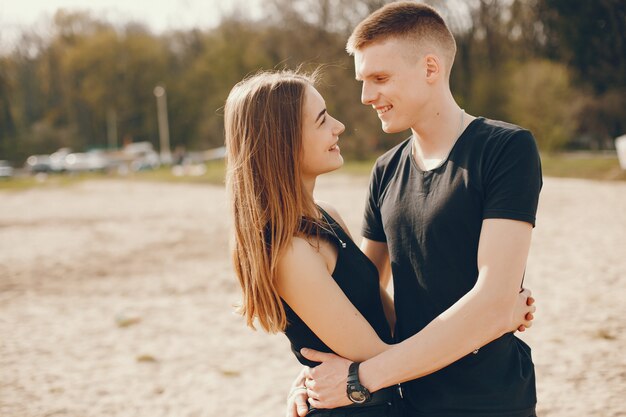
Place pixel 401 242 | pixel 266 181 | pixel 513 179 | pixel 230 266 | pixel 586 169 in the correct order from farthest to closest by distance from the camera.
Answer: pixel 586 169
pixel 230 266
pixel 401 242
pixel 266 181
pixel 513 179

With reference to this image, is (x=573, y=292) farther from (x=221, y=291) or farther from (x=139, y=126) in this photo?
(x=139, y=126)

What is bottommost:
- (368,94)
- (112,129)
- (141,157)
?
(141,157)

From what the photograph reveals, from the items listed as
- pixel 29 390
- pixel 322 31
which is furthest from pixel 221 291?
pixel 322 31

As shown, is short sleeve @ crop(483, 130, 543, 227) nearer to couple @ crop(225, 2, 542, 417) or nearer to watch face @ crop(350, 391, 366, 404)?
couple @ crop(225, 2, 542, 417)

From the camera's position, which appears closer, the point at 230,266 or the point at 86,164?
the point at 230,266

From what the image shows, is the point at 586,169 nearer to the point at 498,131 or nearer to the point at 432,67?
the point at 432,67

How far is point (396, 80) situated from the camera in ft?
7.25

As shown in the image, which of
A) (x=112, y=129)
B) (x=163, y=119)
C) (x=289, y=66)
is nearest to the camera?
(x=289, y=66)

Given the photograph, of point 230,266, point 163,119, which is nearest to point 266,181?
point 230,266

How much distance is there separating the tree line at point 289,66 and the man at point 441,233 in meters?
3.57

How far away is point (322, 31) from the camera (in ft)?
132

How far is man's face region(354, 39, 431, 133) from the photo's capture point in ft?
7.23

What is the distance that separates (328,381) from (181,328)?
5300 millimetres

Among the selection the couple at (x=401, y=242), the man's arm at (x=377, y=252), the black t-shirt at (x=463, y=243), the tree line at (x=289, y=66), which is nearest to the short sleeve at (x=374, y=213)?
the man's arm at (x=377, y=252)
